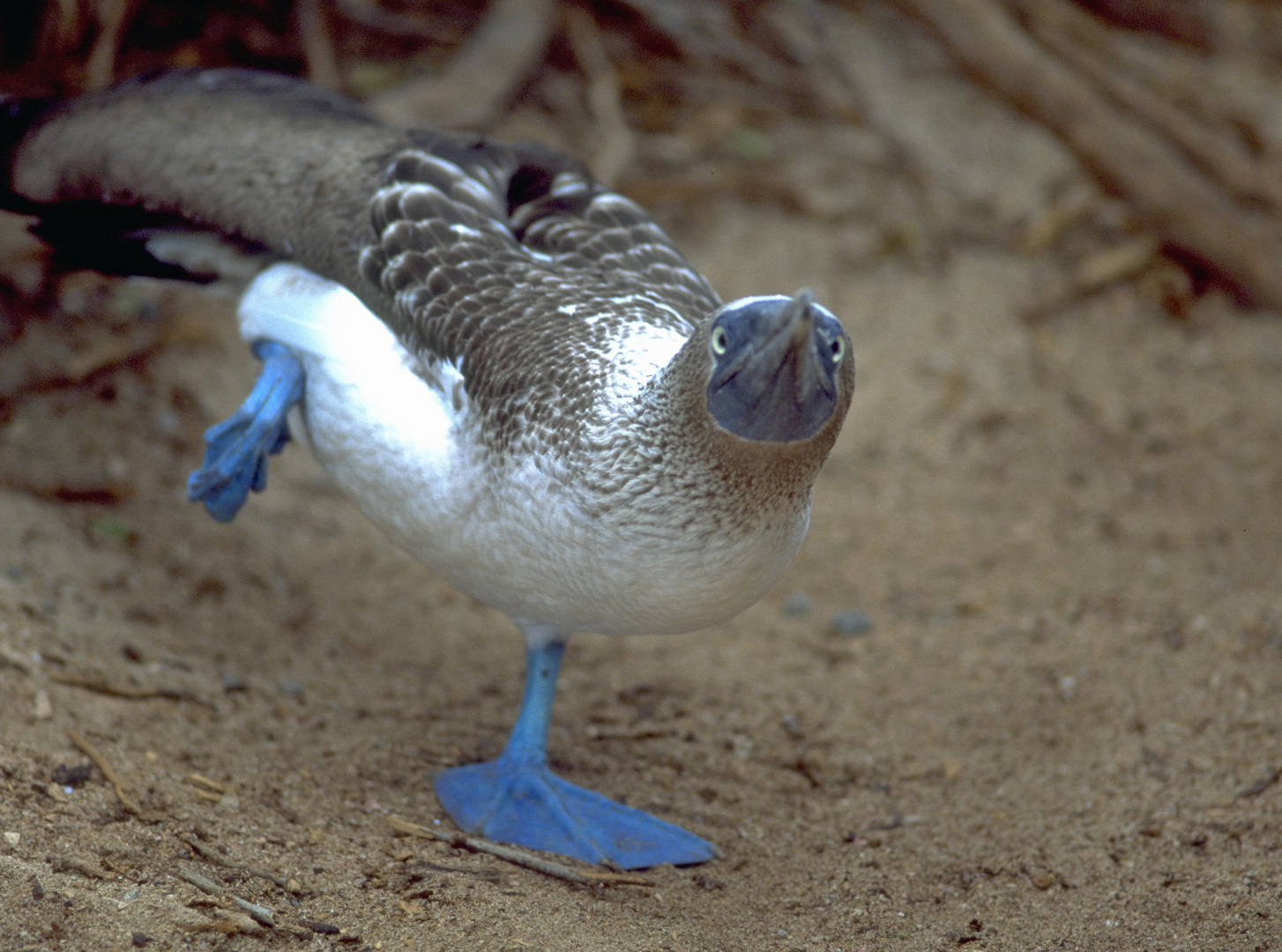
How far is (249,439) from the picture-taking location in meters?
3.61

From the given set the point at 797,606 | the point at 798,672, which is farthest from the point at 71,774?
the point at 797,606

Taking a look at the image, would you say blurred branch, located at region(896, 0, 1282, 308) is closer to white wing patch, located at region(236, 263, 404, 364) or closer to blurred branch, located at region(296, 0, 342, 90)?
blurred branch, located at region(296, 0, 342, 90)

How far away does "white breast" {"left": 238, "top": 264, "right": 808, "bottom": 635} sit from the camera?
2.83 m

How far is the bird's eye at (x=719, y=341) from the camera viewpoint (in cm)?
259

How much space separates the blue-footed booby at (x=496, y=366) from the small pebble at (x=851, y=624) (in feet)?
4.90

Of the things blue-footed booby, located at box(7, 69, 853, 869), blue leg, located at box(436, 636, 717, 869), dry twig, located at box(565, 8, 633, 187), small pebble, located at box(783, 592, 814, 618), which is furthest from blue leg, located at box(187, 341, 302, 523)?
dry twig, located at box(565, 8, 633, 187)

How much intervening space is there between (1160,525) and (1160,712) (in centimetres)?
149

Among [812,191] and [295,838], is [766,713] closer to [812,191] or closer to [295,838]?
[295,838]

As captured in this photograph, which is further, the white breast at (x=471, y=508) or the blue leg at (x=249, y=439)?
the blue leg at (x=249, y=439)

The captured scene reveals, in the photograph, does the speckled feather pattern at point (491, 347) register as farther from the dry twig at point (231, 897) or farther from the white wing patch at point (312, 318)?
the dry twig at point (231, 897)

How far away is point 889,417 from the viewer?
19.5 ft

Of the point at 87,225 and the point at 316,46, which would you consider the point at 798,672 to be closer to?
the point at 87,225

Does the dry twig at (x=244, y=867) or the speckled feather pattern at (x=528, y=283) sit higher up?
the speckled feather pattern at (x=528, y=283)

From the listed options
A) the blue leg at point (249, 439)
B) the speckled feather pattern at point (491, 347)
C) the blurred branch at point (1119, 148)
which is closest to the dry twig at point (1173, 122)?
the blurred branch at point (1119, 148)
